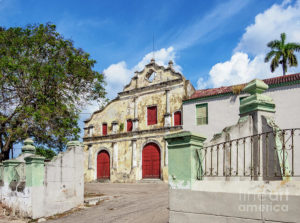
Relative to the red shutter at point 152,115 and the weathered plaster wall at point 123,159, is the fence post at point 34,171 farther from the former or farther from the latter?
the red shutter at point 152,115

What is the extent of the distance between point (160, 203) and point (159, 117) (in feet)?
43.4

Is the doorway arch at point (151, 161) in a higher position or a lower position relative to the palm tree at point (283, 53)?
lower

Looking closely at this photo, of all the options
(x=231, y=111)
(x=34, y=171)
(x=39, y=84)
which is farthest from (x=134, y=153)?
(x=34, y=171)

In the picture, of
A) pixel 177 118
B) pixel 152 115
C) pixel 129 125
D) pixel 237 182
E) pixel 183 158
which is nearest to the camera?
pixel 237 182

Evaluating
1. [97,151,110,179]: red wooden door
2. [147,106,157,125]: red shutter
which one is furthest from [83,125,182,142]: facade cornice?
[97,151,110,179]: red wooden door

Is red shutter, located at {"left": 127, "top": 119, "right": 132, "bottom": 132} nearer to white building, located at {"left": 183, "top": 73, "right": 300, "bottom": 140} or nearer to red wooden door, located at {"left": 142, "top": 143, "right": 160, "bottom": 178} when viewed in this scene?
red wooden door, located at {"left": 142, "top": 143, "right": 160, "bottom": 178}

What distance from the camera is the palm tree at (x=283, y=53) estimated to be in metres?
28.1

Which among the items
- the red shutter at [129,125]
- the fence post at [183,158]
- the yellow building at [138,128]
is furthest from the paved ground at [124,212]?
the red shutter at [129,125]

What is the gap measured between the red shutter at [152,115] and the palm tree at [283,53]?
1271 centimetres

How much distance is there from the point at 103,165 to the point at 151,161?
16.9ft

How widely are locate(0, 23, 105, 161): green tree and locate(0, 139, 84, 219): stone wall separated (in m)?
3.46

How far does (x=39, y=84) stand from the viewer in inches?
606

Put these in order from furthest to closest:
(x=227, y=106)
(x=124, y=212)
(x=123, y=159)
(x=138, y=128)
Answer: (x=123, y=159)
(x=138, y=128)
(x=227, y=106)
(x=124, y=212)

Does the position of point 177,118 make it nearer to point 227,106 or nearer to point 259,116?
point 227,106
